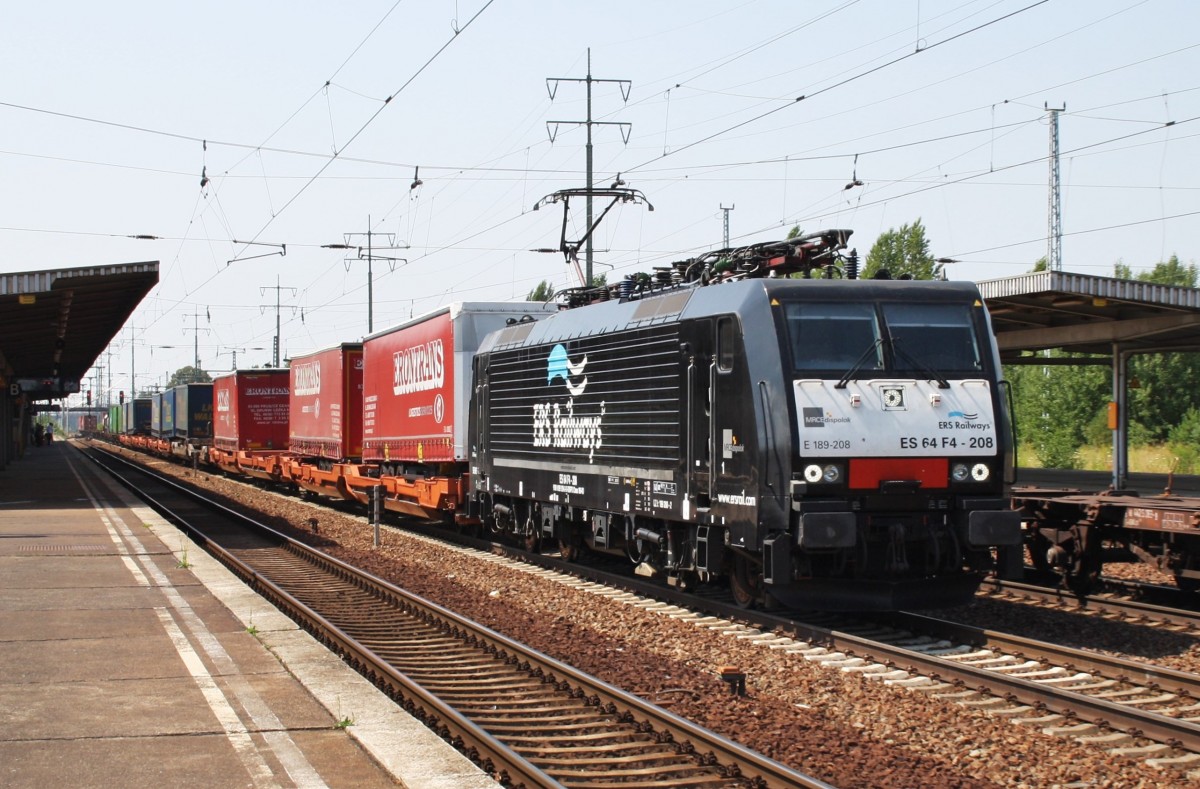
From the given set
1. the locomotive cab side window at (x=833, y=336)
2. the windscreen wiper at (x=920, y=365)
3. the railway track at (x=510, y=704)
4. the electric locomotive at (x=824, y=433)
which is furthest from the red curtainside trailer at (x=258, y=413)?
the windscreen wiper at (x=920, y=365)

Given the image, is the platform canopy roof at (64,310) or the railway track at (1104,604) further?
the platform canopy roof at (64,310)

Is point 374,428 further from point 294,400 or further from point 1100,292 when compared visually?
point 1100,292

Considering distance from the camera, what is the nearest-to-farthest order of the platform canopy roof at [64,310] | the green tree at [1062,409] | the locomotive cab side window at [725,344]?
the locomotive cab side window at [725,344]
the platform canopy roof at [64,310]
the green tree at [1062,409]

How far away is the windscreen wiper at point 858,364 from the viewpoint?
1032 cm

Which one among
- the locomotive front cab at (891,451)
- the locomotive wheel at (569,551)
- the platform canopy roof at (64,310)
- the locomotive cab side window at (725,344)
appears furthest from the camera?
the platform canopy roof at (64,310)

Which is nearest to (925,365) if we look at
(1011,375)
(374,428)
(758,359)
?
(758,359)

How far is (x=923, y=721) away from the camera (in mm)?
7582

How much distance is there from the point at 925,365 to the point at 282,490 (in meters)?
27.9

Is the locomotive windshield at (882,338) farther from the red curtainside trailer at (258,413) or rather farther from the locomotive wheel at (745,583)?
the red curtainside trailer at (258,413)

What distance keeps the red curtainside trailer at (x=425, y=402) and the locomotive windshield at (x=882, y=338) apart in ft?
22.8

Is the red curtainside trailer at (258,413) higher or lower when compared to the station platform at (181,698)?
higher

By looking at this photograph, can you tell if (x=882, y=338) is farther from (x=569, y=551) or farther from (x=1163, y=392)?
(x=1163, y=392)

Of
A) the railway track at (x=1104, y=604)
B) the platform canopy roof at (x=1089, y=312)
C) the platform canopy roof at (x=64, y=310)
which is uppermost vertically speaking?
the platform canopy roof at (x=64, y=310)

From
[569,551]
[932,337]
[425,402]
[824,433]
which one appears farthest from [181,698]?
[425,402]
